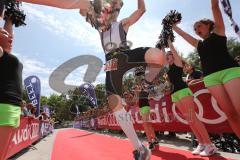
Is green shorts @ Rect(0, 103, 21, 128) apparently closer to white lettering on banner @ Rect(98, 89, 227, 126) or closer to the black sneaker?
the black sneaker

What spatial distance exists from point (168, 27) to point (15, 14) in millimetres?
3353

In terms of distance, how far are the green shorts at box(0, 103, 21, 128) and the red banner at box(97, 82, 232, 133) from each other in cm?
386

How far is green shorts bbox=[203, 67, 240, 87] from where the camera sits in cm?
368

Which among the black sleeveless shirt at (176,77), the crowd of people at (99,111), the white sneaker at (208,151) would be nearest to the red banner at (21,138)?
the black sleeveless shirt at (176,77)

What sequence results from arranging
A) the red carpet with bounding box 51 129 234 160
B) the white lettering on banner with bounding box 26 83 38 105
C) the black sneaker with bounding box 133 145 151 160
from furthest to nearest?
the white lettering on banner with bounding box 26 83 38 105, the red carpet with bounding box 51 129 234 160, the black sneaker with bounding box 133 145 151 160

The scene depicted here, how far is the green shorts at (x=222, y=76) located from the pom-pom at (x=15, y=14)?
2625mm

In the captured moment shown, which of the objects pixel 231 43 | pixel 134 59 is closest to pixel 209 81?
pixel 134 59

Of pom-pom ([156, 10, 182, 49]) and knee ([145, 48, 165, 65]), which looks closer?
knee ([145, 48, 165, 65])

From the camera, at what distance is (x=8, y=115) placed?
7.48 feet

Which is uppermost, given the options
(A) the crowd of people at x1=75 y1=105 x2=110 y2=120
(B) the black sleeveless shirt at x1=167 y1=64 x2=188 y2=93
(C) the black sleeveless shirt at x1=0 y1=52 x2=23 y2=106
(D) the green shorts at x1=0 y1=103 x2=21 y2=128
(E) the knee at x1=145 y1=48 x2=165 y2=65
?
(A) the crowd of people at x1=75 y1=105 x2=110 y2=120

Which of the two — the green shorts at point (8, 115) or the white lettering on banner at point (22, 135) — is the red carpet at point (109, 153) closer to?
the white lettering on banner at point (22, 135)

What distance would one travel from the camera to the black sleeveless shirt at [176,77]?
5633mm

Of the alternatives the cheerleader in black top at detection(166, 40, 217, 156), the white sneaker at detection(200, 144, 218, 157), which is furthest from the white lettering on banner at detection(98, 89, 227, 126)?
the white sneaker at detection(200, 144, 218, 157)

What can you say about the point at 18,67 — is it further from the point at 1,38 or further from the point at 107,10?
the point at 107,10
